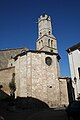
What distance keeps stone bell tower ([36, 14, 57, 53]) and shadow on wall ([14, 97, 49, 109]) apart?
731 inches

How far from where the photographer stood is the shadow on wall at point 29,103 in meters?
24.6

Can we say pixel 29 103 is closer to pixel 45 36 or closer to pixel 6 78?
pixel 6 78

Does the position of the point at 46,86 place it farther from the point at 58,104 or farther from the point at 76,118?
the point at 76,118

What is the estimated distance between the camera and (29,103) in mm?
24828

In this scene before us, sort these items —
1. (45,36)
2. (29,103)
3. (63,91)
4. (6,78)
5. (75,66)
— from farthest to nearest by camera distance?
(45,36) < (6,78) < (63,91) < (29,103) < (75,66)

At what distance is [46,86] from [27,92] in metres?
3.39

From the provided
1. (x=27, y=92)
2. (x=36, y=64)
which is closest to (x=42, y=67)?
(x=36, y=64)

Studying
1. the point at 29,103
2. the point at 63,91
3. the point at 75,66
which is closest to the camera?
the point at 75,66

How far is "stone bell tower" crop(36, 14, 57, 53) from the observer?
42.4 meters

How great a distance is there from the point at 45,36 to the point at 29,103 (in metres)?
22.4

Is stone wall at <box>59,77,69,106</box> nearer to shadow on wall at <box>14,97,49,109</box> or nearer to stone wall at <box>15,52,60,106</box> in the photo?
stone wall at <box>15,52,60,106</box>

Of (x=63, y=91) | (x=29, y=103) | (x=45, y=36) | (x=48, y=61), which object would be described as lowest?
(x=29, y=103)

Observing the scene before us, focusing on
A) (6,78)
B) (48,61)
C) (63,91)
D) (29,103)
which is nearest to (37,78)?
(48,61)

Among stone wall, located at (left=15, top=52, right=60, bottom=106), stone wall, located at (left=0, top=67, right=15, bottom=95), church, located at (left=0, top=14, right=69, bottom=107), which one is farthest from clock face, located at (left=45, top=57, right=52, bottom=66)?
stone wall, located at (left=0, top=67, right=15, bottom=95)
